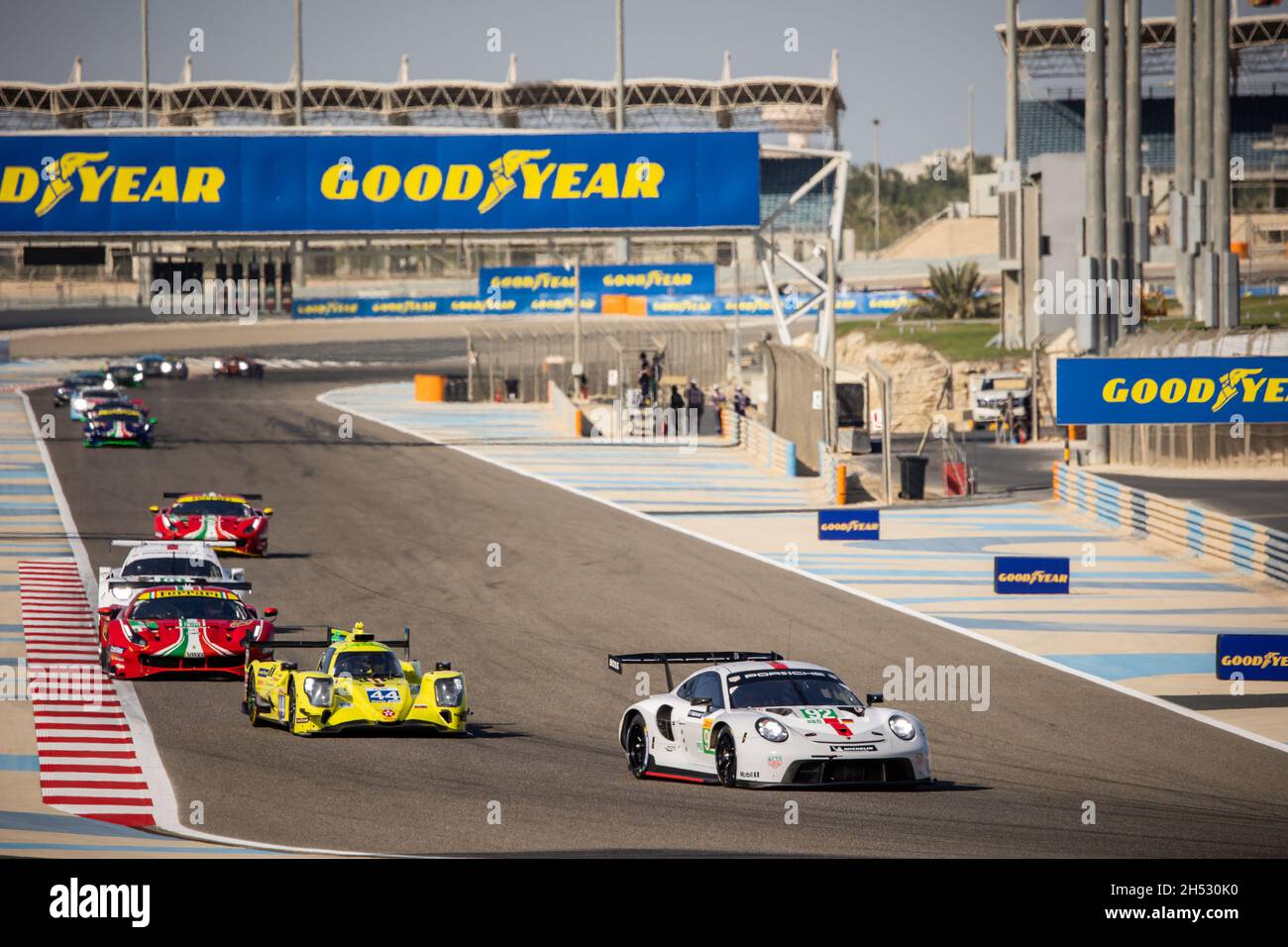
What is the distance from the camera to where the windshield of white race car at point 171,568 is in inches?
974

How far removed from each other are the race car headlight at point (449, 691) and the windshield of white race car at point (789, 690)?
3.34m

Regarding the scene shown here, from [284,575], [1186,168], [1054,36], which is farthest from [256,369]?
[1054,36]

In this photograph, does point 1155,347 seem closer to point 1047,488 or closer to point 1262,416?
point 1047,488

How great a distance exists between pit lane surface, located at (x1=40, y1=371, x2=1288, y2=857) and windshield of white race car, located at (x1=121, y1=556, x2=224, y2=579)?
1.92 m

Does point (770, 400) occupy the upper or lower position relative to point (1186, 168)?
lower

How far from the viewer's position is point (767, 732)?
15688 mm

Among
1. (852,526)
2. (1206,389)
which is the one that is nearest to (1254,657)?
(1206,389)

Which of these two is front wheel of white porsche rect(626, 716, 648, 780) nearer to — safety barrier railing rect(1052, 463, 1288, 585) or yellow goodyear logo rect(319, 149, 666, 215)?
safety barrier railing rect(1052, 463, 1288, 585)

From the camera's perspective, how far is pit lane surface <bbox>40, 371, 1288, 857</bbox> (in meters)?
13.5

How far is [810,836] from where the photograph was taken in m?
13.3

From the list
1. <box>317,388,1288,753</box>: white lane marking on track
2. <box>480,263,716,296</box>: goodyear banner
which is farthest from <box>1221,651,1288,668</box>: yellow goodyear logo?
<box>480,263,716,296</box>: goodyear banner

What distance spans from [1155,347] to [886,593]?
61.3ft

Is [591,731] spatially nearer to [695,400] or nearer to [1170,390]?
[1170,390]

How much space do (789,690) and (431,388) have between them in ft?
178
